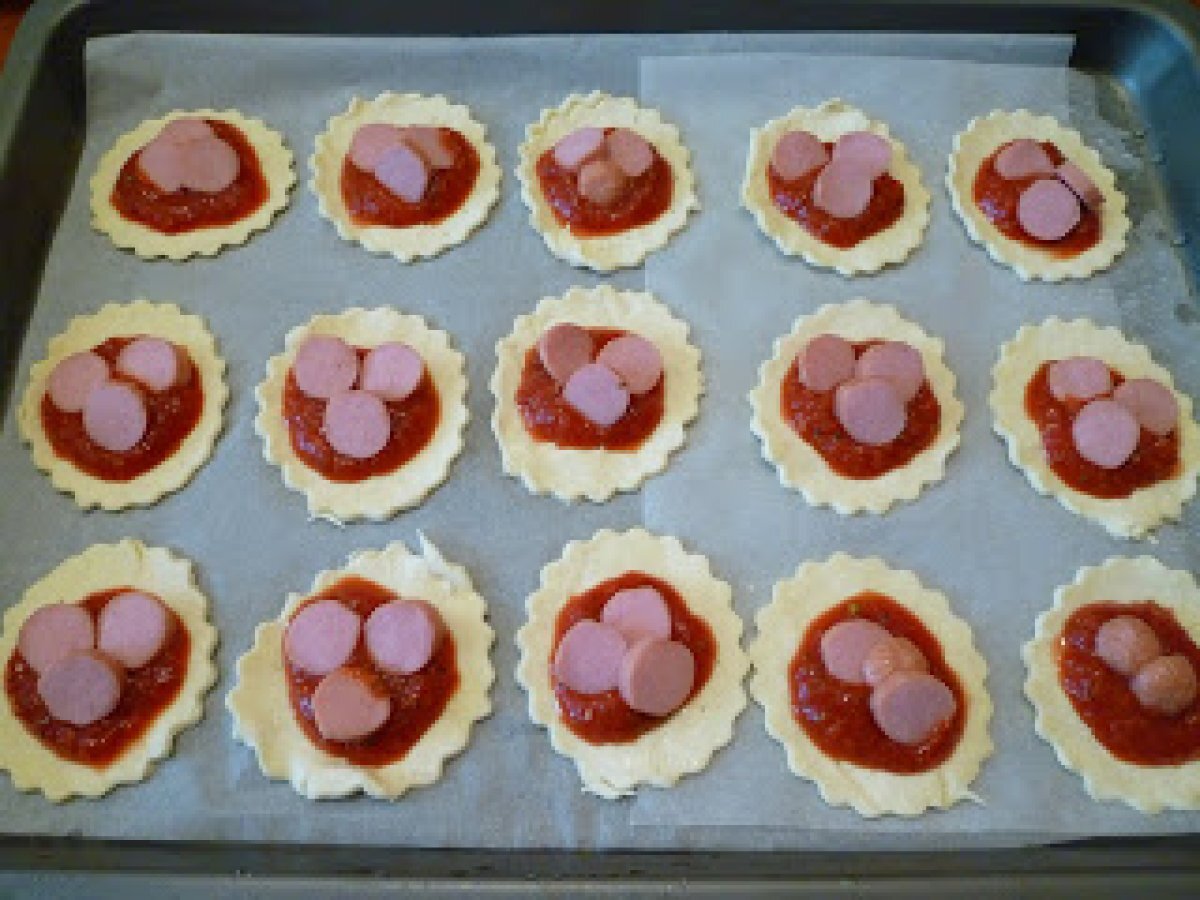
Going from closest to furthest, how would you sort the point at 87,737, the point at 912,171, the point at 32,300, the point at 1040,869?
the point at 1040,869, the point at 87,737, the point at 32,300, the point at 912,171

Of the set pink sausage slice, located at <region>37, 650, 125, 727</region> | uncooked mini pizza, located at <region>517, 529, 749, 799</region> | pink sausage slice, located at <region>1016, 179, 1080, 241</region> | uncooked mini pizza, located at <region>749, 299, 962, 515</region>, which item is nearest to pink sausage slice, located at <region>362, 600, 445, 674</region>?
uncooked mini pizza, located at <region>517, 529, 749, 799</region>

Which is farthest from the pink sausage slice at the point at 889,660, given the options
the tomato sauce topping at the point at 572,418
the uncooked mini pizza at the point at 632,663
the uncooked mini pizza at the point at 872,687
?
the tomato sauce topping at the point at 572,418

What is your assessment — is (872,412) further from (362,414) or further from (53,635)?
(53,635)

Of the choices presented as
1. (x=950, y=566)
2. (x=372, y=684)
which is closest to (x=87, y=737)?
(x=372, y=684)

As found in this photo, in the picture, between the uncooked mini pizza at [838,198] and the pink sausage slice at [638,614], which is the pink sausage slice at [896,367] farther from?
the pink sausage slice at [638,614]

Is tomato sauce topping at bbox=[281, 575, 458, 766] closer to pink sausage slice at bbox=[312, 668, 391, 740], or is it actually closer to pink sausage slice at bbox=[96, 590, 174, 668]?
pink sausage slice at bbox=[312, 668, 391, 740]

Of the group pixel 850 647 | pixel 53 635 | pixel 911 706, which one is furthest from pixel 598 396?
pixel 53 635

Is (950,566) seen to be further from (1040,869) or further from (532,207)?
(532,207)
